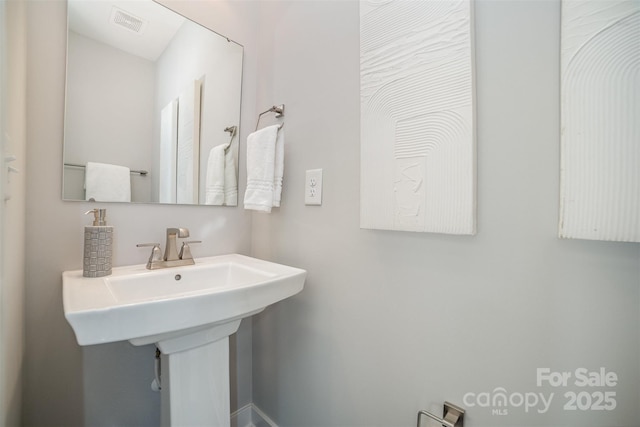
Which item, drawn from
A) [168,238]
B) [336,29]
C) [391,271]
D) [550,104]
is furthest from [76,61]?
[550,104]

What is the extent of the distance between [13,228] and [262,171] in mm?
742

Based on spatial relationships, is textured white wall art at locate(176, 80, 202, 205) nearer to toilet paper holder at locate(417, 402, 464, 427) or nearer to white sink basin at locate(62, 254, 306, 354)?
white sink basin at locate(62, 254, 306, 354)

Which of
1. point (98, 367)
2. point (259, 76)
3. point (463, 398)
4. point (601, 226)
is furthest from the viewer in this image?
point (259, 76)

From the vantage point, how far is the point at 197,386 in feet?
2.69

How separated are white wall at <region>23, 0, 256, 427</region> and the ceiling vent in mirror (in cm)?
15

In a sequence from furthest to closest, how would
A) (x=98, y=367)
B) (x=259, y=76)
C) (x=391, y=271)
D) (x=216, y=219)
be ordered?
(x=259, y=76), (x=216, y=219), (x=98, y=367), (x=391, y=271)

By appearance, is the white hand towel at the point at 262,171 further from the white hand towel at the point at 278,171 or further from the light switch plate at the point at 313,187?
the light switch plate at the point at 313,187

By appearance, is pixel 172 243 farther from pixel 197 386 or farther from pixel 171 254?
pixel 197 386

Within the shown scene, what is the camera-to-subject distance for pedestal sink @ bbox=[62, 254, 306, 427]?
0.56 m

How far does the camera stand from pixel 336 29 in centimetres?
100

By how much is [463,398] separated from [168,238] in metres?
1.14

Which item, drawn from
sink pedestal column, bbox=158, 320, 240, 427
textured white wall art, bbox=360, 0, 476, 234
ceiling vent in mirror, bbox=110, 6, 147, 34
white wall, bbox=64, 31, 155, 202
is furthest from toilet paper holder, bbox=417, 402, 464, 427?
ceiling vent in mirror, bbox=110, 6, 147, 34

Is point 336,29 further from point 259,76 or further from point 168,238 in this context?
point 168,238

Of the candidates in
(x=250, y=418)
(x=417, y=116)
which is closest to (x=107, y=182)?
(x=417, y=116)
